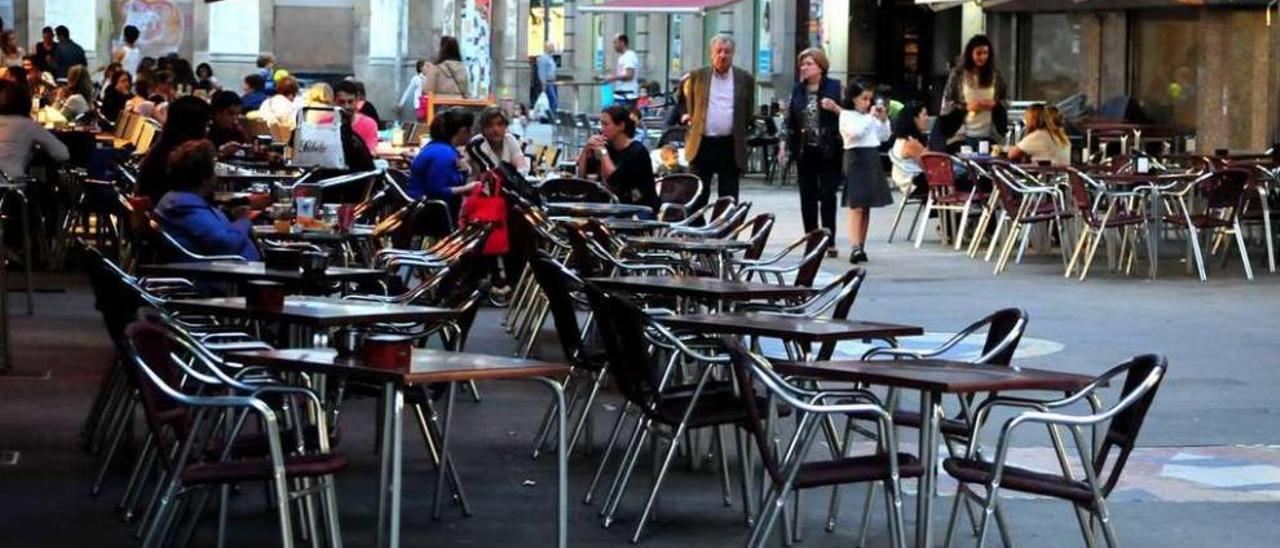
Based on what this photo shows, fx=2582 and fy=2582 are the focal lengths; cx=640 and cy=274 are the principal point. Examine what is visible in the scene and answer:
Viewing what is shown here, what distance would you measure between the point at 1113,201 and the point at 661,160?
601cm

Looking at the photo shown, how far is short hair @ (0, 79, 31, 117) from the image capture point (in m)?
18.4

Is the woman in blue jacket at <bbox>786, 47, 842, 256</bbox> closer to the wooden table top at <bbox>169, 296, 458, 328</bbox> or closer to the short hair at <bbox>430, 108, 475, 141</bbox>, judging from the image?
the short hair at <bbox>430, 108, 475, 141</bbox>

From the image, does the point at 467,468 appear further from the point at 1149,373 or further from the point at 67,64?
the point at 67,64

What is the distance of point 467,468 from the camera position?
10.4m

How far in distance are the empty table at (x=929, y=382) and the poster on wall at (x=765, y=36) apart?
38197mm

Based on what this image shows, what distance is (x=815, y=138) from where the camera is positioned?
21.4m

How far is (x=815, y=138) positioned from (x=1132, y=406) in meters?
14.0

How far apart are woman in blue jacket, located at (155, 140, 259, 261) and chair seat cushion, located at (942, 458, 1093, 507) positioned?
4.87 metres

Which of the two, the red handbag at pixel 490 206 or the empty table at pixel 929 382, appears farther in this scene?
the red handbag at pixel 490 206

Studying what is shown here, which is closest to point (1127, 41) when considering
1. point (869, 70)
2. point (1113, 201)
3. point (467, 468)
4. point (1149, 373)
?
point (869, 70)

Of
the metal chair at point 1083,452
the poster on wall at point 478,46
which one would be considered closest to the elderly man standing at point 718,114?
the poster on wall at point 478,46

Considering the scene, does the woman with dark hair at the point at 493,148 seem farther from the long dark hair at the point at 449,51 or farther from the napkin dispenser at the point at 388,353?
the napkin dispenser at the point at 388,353

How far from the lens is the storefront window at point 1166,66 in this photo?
32.8m

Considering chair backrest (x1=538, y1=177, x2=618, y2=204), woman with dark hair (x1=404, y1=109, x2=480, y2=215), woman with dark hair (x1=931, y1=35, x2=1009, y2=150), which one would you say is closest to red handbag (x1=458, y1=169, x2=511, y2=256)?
woman with dark hair (x1=404, y1=109, x2=480, y2=215)
